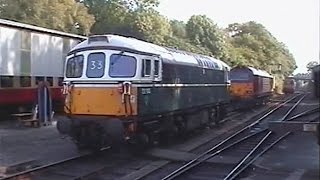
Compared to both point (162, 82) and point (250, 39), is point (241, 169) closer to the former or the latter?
point (162, 82)

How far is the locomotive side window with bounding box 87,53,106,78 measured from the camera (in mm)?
12828

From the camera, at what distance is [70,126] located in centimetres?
1281

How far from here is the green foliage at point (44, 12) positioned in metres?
33.8

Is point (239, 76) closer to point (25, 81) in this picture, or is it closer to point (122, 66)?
point (25, 81)

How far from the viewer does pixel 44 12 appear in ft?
115

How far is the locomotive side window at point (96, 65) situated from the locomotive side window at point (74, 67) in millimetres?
265

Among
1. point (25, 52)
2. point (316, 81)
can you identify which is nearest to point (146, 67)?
point (316, 81)

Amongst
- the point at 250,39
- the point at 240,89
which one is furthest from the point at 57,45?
the point at 250,39

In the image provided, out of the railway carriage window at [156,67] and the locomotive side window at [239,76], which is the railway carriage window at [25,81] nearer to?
the railway carriage window at [156,67]

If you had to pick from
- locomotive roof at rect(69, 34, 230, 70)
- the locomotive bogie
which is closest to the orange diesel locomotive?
locomotive roof at rect(69, 34, 230, 70)

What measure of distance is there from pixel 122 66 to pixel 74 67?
1.30 metres

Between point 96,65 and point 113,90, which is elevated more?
point 96,65

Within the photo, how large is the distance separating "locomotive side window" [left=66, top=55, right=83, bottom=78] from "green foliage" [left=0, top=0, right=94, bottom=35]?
2119 centimetres

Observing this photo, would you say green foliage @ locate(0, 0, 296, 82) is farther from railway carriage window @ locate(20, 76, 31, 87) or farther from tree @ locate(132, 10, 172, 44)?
railway carriage window @ locate(20, 76, 31, 87)
